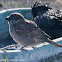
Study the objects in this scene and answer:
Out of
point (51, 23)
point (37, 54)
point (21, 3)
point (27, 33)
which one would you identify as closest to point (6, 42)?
point (51, 23)

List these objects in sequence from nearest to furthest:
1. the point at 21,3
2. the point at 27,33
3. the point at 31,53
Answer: the point at 31,53 < the point at 27,33 < the point at 21,3

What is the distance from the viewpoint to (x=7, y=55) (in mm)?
3434

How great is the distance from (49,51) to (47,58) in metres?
0.13

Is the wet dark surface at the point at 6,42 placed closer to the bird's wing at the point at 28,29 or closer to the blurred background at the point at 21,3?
the bird's wing at the point at 28,29

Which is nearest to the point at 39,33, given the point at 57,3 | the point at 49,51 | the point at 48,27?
the point at 49,51

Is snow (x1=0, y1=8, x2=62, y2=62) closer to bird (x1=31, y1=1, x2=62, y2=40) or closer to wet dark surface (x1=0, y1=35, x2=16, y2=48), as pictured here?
bird (x1=31, y1=1, x2=62, y2=40)

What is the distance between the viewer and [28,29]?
406 cm

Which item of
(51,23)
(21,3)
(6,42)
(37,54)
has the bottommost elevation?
(6,42)

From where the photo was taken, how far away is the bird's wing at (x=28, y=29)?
13.2 feet

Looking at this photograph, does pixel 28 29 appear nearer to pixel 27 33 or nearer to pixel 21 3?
pixel 27 33

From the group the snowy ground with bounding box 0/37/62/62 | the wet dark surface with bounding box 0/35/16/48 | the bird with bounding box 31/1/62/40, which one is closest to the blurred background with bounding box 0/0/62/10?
the wet dark surface with bounding box 0/35/16/48

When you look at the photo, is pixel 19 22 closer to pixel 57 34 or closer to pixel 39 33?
pixel 39 33

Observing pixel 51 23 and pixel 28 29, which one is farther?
pixel 51 23

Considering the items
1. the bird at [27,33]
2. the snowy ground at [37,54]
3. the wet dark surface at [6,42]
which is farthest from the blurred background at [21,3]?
the snowy ground at [37,54]
